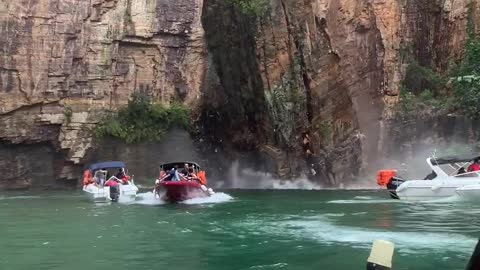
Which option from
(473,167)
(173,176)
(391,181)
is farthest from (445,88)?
(173,176)

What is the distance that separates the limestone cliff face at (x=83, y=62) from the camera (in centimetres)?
3747

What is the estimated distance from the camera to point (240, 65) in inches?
1535

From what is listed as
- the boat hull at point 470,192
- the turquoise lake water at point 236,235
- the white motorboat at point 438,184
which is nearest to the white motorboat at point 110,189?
the turquoise lake water at point 236,235

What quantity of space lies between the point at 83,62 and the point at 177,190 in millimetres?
15774

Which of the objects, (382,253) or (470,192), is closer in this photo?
(382,253)

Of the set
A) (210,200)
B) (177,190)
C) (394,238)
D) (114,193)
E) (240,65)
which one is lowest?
(210,200)

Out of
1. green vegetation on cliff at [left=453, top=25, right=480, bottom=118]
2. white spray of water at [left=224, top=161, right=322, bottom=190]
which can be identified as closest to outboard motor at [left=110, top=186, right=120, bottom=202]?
white spray of water at [left=224, top=161, right=322, bottom=190]

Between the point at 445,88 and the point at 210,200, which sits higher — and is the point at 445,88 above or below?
above

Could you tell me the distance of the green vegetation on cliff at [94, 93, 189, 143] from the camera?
38844 mm

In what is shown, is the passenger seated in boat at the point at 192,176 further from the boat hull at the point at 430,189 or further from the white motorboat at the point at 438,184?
the boat hull at the point at 430,189

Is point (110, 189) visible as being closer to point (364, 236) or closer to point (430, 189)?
point (430, 189)

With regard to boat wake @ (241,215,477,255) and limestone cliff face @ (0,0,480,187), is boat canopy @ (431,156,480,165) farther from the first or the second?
limestone cliff face @ (0,0,480,187)

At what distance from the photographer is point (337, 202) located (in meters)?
25.1

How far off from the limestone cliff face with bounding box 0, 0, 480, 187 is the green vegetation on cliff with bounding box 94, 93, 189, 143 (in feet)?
2.35
